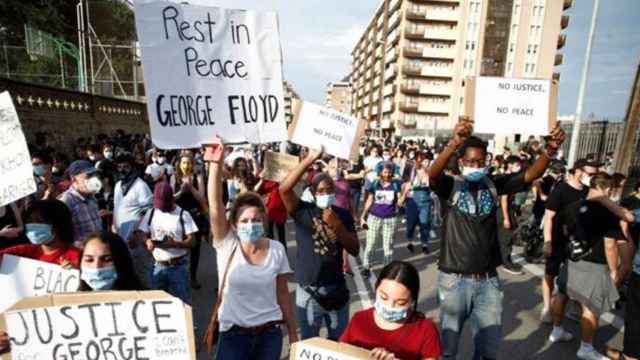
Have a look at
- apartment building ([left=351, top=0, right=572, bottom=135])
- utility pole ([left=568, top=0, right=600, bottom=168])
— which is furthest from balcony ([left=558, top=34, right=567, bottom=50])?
utility pole ([left=568, top=0, right=600, bottom=168])

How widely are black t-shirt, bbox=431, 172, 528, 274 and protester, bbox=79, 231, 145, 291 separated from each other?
2.14 metres

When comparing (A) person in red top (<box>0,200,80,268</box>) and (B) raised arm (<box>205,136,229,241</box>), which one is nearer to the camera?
(B) raised arm (<box>205,136,229,241</box>)

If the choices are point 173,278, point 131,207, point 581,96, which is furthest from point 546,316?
point 581,96

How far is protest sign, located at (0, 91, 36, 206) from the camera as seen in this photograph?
9.34 ft

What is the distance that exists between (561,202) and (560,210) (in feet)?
0.28

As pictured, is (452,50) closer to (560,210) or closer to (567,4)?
(567,4)

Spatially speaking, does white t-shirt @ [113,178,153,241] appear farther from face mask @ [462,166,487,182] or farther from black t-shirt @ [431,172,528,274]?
face mask @ [462,166,487,182]

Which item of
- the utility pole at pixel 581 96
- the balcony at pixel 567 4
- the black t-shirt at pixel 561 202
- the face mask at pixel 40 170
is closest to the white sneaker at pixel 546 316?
the black t-shirt at pixel 561 202

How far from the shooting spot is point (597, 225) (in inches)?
148

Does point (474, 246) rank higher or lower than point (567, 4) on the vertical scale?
lower

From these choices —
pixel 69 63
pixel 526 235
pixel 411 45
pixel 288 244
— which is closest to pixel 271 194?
pixel 288 244

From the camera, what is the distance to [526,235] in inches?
301

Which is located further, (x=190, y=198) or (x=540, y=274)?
(x=540, y=274)

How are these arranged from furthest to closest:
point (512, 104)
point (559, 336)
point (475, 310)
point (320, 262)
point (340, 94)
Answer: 1. point (340, 94)
2. point (559, 336)
3. point (512, 104)
4. point (475, 310)
5. point (320, 262)
